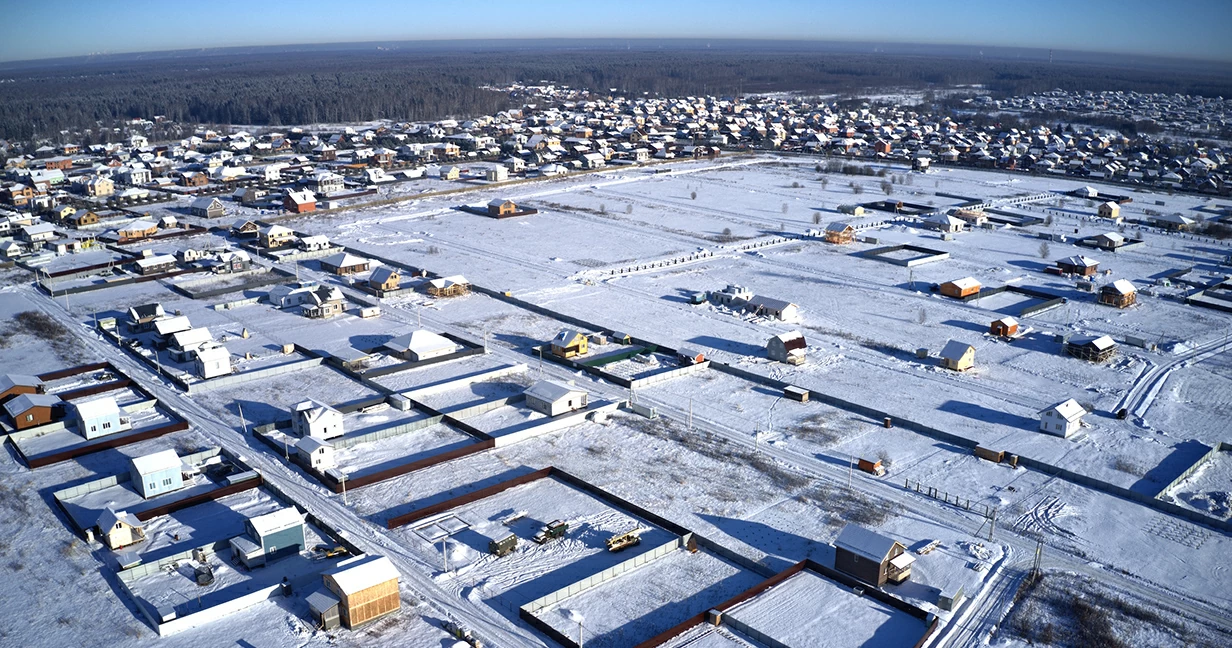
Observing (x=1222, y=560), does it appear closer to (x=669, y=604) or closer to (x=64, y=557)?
(x=669, y=604)

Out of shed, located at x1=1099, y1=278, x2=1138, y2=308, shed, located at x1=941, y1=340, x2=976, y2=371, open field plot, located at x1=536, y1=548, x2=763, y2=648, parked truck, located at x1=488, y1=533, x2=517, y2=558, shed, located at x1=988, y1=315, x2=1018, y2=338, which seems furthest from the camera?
shed, located at x1=1099, y1=278, x2=1138, y2=308

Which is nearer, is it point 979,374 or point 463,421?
point 463,421

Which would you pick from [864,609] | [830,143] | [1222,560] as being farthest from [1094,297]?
[830,143]

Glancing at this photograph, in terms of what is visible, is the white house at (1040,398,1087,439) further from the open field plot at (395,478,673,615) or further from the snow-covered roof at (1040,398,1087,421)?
the open field plot at (395,478,673,615)

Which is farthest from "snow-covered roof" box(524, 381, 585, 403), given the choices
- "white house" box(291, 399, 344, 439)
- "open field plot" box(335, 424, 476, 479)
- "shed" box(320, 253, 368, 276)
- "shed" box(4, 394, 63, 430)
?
"shed" box(320, 253, 368, 276)

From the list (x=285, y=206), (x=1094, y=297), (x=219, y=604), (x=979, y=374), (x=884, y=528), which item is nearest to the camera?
(x=219, y=604)

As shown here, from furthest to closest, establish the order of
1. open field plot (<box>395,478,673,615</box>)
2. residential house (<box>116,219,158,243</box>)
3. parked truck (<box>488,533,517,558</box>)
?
residential house (<box>116,219,158,243</box>)
parked truck (<box>488,533,517,558</box>)
open field plot (<box>395,478,673,615</box>)
